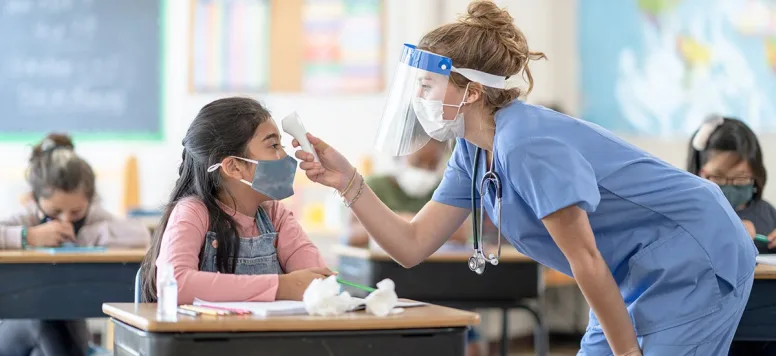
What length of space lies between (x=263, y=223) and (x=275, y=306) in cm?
57

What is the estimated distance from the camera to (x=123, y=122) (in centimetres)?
572

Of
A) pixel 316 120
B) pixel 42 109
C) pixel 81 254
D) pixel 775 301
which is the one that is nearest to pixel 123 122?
pixel 42 109

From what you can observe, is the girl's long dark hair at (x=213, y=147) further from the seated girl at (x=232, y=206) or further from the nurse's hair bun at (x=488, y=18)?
the nurse's hair bun at (x=488, y=18)

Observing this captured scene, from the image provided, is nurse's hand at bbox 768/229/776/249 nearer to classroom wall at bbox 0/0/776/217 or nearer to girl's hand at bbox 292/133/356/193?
girl's hand at bbox 292/133/356/193

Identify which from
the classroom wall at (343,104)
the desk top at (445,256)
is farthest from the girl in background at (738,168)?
the classroom wall at (343,104)

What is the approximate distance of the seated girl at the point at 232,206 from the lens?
227 cm

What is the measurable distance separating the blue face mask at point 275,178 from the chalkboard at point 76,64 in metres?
3.51

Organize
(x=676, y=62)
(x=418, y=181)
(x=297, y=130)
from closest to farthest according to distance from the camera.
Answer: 1. (x=297, y=130)
2. (x=418, y=181)
3. (x=676, y=62)

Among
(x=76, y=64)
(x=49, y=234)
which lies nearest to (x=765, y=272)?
(x=49, y=234)

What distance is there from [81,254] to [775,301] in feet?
6.33

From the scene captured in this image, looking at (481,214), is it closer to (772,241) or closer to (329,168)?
(329,168)

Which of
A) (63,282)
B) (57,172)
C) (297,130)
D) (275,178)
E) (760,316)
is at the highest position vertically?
(297,130)

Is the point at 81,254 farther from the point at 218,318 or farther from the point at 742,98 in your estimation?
the point at 742,98

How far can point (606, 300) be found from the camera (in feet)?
6.08
